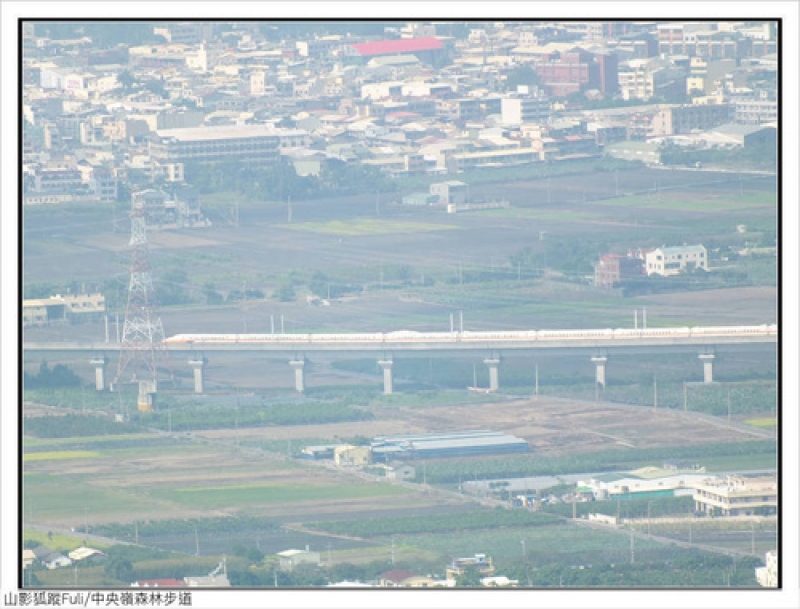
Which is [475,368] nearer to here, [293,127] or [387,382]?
[387,382]

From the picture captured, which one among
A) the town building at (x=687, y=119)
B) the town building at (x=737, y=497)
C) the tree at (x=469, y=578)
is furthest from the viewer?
the town building at (x=687, y=119)

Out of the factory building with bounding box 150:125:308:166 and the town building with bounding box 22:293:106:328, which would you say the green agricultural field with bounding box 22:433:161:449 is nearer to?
the town building with bounding box 22:293:106:328

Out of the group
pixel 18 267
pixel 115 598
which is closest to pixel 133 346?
pixel 18 267

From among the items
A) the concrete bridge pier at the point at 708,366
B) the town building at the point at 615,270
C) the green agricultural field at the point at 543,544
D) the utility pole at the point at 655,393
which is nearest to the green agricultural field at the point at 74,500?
the green agricultural field at the point at 543,544

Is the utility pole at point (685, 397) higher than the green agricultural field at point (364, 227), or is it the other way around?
the green agricultural field at point (364, 227)

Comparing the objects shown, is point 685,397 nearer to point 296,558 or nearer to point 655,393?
point 655,393

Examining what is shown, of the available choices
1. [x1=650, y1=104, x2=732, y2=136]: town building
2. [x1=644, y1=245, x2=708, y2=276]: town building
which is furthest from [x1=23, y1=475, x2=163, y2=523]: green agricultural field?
[x1=650, y1=104, x2=732, y2=136]: town building

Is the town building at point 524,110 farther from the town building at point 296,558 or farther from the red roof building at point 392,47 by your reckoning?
the town building at point 296,558

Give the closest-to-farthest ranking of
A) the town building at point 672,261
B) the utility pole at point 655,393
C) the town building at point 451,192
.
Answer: the utility pole at point 655,393 → the town building at point 672,261 → the town building at point 451,192

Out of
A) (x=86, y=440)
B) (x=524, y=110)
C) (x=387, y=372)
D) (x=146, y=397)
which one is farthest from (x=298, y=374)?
(x=524, y=110)
